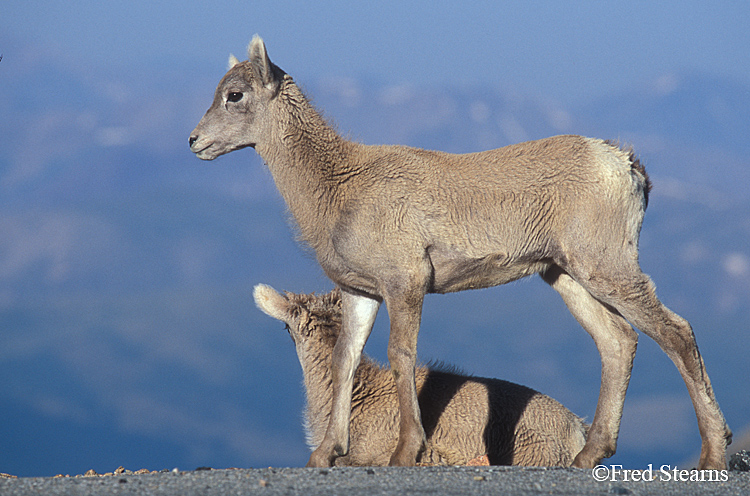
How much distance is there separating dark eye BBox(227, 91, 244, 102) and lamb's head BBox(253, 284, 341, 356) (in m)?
2.42

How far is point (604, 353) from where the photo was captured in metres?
9.62

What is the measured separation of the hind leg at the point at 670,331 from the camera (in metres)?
8.80

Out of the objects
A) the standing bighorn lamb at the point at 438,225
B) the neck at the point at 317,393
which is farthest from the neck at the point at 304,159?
the neck at the point at 317,393

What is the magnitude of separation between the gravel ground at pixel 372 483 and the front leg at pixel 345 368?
62.3 inches

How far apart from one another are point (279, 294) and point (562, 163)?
151 inches

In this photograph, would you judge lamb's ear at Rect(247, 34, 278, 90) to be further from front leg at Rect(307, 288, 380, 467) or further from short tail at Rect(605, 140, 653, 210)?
short tail at Rect(605, 140, 653, 210)

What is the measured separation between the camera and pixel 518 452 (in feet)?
31.8

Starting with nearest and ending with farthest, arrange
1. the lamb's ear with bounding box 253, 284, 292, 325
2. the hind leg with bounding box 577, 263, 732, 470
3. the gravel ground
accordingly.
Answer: the gravel ground
the hind leg with bounding box 577, 263, 732, 470
the lamb's ear with bounding box 253, 284, 292, 325

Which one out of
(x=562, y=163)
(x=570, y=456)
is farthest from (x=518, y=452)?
(x=562, y=163)

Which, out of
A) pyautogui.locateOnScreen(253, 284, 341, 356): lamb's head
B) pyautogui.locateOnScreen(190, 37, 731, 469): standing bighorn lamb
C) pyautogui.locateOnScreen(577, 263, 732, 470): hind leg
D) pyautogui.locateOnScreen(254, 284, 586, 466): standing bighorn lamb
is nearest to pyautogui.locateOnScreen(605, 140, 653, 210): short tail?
pyautogui.locateOnScreen(190, 37, 731, 469): standing bighorn lamb

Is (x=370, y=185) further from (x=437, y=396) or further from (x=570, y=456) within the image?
(x=570, y=456)

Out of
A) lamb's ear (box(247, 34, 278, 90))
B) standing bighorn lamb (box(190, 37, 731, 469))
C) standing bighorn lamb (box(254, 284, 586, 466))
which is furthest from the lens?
standing bighorn lamb (box(254, 284, 586, 466))

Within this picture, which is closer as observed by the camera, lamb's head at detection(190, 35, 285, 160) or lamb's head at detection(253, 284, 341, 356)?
lamb's head at detection(190, 35, 285, 160)

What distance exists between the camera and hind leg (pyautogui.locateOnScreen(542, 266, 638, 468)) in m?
9.25
